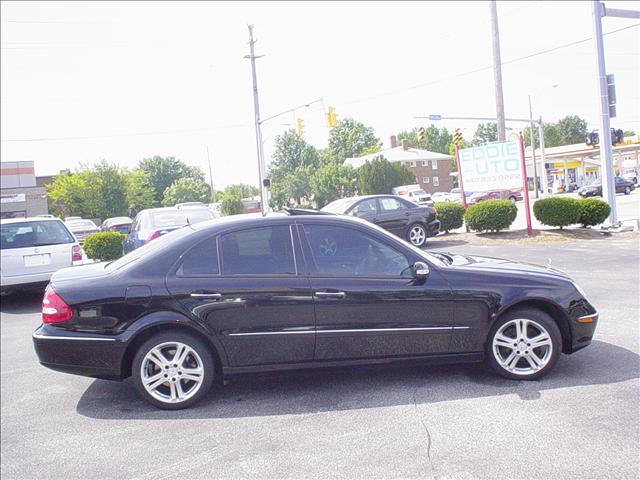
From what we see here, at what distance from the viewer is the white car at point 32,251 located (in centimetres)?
973

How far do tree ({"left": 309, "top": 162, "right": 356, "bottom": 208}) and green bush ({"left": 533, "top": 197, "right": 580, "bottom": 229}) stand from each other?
1798 inches

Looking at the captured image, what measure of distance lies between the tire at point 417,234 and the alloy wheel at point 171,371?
11882 mm

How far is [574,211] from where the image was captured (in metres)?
15.8

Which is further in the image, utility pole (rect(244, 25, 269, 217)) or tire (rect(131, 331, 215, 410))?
utility pole (rect(244, 25, 269, 217))

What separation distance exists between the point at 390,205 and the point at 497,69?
31.6 ft

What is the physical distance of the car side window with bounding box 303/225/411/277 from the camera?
482cm

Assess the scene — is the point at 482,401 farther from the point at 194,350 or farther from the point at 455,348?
the point at 194,350

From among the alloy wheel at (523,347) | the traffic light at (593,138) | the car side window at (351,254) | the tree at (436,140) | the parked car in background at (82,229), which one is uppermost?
the tree at (436,140)

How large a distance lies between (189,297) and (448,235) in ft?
47.3

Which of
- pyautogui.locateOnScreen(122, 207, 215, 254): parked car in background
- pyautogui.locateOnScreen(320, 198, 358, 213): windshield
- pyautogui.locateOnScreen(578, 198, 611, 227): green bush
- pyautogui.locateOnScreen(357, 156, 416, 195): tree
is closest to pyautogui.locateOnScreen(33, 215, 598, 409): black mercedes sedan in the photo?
pyautogui.locateOnScreen(122, 207, 215, 254): parked car in background

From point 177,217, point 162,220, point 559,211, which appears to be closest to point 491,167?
point 559,211

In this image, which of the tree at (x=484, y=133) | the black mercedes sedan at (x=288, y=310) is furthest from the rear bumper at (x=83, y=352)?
the tree at (x=484, y=133)

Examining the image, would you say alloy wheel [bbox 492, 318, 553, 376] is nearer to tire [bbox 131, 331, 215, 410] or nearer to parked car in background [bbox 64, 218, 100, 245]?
tire [bbox 131, 331, 215, 410]

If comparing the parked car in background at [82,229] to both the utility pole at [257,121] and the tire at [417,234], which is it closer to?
the utility pole at [257,121]
